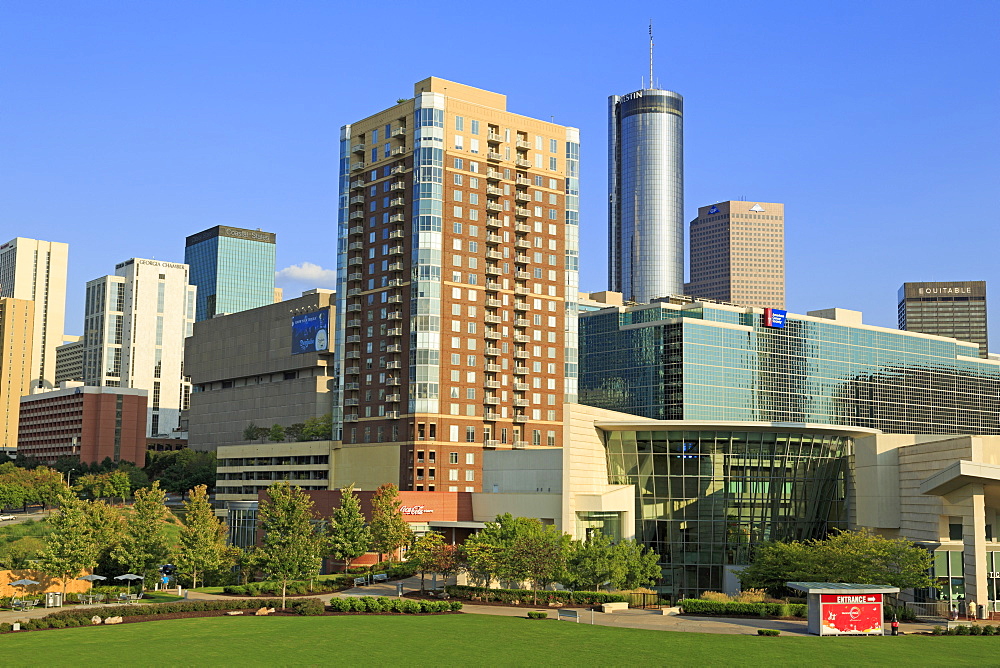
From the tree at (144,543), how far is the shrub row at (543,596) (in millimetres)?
29724

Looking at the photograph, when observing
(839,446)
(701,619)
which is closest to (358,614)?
(701,619)

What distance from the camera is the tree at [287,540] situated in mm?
91125

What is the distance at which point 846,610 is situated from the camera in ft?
225

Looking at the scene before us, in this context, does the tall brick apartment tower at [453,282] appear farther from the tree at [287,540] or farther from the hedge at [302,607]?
the hedge at [302,607]

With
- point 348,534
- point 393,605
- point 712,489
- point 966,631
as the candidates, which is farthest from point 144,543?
point 966,631

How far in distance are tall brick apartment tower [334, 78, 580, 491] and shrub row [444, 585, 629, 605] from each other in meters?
64.0

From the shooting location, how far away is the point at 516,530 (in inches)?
3770

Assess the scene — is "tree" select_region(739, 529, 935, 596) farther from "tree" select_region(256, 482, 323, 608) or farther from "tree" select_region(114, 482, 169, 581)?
"tree" select_region(114, 482, 169, 581)

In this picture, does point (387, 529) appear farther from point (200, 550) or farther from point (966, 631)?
point (966, 631)

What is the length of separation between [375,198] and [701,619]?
105 meters

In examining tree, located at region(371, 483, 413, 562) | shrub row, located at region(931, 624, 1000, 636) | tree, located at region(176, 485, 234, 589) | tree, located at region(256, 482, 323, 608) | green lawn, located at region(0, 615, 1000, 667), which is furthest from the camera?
tree, located at region(371, 483, 413, 562)

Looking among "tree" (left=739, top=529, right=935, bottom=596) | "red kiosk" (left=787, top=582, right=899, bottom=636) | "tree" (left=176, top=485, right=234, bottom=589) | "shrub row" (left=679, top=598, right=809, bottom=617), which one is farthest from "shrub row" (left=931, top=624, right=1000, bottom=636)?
"tree" (left=176, top=485, right=234, bottom=589)

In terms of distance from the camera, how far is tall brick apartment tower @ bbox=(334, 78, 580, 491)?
157500mm

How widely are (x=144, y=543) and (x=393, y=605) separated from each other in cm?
3065
